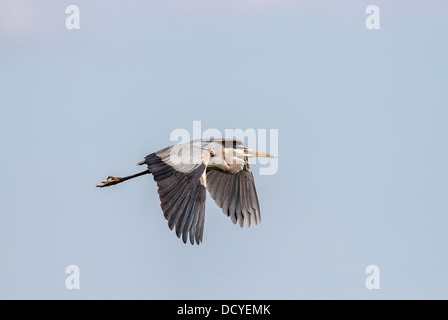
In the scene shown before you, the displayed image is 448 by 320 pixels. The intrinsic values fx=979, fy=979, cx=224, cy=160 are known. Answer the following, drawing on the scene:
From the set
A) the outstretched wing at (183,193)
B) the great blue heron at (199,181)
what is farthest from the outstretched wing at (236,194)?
the outstretched wing at (183,193)

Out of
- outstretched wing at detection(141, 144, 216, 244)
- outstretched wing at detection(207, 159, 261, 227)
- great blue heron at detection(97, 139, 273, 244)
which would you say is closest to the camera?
outstretched wing at detection(141, 144, 216, 244)

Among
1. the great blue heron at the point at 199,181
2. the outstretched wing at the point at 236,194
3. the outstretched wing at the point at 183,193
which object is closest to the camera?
the outstretched wing at the point at 183,193

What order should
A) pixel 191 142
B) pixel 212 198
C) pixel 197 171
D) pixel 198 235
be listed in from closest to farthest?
pixel 198 235, pixel 197 171, pixel 191 142, pixel 212 198

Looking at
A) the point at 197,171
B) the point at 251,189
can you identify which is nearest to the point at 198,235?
the point at 197,171

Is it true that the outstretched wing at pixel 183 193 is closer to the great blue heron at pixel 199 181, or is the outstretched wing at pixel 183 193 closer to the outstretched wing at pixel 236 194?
the great blue heron at pixel 199 181

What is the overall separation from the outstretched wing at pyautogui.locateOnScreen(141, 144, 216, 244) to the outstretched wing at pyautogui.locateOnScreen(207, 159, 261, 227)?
170 cm

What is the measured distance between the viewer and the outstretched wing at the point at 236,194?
15.3m

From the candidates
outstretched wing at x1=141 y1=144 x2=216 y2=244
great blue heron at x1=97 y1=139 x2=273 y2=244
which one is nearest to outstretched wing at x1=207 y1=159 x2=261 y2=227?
great blue heron at x1=97 y1=139 x2=273 y2=244

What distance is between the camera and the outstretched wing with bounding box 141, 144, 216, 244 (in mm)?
12305

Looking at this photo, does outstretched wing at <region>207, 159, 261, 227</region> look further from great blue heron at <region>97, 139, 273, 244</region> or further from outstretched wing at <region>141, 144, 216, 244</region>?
outstretched wing at <region>141, 144, 216, 244</region>

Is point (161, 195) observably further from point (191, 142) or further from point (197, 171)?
point (191, 142)

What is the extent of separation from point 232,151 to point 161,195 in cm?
236

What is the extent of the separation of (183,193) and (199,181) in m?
0.35

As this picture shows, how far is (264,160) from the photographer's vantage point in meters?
15.5
